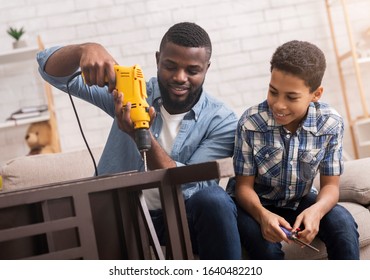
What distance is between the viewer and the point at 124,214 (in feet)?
3.40

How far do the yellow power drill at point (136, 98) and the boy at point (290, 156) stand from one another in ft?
1.51

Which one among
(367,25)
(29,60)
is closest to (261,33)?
(367,25)

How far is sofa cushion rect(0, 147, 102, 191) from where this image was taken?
2.10 meters

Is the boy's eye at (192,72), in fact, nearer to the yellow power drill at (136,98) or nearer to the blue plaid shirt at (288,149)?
the blue plaid shirt at (288,149)

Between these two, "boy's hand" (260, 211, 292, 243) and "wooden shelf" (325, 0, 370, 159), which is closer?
"boy's hand" (260, 211, 292, 243)

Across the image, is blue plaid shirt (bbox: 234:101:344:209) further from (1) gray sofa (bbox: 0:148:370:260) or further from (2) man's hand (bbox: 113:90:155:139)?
(2) man's hand (bbox: 113:90:155:139)

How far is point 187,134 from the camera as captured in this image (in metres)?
1.72

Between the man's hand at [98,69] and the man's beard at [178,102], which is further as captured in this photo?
the man's beard at [178,102]

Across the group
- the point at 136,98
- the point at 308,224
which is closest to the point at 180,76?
the point at 136,98

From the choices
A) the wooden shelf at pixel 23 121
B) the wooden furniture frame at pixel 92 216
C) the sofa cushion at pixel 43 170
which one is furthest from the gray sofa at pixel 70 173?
the wooden furniture frame at pixel 92 216

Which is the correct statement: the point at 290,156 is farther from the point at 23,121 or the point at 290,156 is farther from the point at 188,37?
the point at 23,121

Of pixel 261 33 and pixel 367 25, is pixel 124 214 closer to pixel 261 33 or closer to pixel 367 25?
pixel 261 33

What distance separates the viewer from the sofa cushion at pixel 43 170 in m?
2.10

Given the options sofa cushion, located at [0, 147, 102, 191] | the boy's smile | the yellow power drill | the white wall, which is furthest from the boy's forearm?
the white wall
